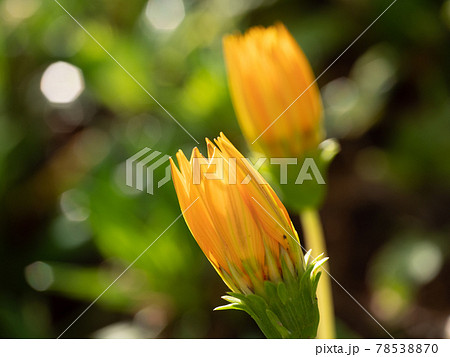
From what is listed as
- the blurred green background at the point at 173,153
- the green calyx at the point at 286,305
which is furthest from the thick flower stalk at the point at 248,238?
the blurred green background at the point at 173,153

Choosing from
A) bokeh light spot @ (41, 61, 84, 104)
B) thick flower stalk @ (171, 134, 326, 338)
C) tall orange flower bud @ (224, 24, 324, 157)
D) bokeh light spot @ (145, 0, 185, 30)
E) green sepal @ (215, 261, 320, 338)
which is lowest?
green sepal @ (215, 261, 320, 338)

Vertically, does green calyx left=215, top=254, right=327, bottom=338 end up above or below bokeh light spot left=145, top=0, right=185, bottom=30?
below

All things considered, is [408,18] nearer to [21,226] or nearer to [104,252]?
[104,252]

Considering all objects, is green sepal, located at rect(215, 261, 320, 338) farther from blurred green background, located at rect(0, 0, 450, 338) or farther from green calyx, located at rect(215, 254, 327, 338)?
blurred green background, located at rect(0, 0, 450, 338)

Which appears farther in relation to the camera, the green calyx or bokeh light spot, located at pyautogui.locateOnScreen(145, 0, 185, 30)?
bokeh light spot, located at pyautogui.locateOnScreen(145, 0, 185, 30)

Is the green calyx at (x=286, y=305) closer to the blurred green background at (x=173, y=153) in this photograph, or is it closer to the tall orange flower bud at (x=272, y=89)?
the tall orange flower bud at (x=272, y=89)

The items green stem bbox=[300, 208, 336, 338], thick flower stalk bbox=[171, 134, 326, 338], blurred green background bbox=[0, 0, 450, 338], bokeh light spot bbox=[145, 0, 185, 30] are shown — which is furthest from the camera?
bokeh light spot bbox=[145, 0, 185, 30]

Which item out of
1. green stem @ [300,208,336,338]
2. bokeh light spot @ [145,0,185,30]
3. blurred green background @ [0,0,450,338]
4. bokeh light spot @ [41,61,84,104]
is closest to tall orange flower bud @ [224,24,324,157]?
green stem @ [300,208,336,338]

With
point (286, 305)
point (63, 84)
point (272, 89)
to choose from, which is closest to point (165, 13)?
point (63, 84)
